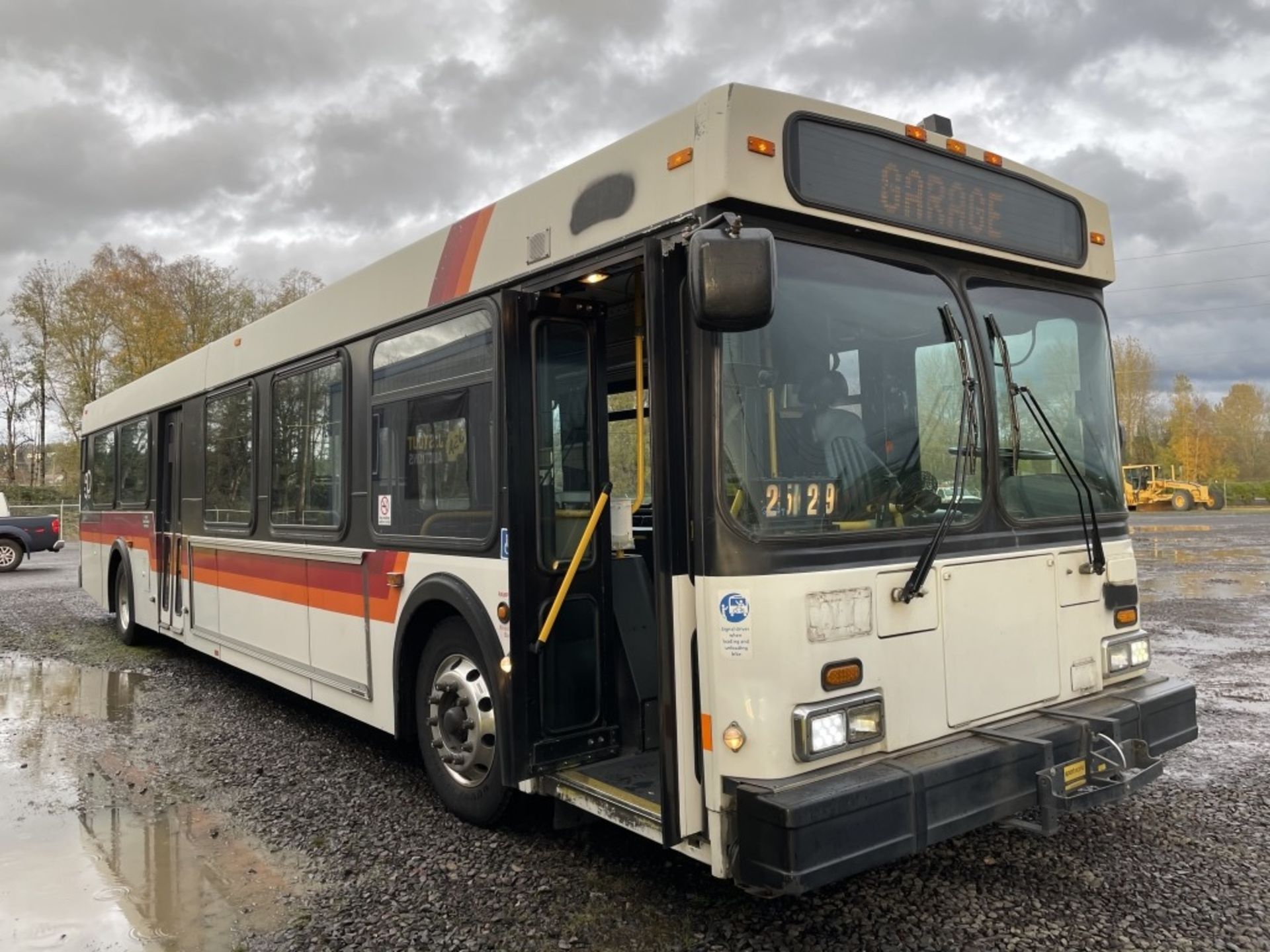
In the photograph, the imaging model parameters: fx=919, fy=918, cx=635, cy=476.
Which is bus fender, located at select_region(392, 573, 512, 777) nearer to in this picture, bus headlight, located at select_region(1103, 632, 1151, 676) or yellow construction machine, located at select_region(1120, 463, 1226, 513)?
bus headlight, located at select_region(1103, 632, 1151, 676)

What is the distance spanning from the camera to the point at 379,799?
4754 millimetres

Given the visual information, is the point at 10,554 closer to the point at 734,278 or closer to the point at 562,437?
the point at 562,437

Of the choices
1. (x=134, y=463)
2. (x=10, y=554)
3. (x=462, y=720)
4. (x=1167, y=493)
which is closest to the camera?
(x=462, y=720)

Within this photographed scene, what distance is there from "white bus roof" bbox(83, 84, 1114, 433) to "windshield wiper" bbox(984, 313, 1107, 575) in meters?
0.43

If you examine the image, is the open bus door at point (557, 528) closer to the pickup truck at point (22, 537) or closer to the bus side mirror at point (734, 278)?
the bus side mirror at point (734, 278)

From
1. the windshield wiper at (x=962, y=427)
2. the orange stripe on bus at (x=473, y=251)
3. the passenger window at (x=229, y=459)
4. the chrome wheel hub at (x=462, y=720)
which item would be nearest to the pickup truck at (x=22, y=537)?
the passenger window at (x=229, y=459)

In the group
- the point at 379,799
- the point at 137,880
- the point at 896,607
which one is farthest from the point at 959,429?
the point at 137,880

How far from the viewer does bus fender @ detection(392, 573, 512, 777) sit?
12.5 feet

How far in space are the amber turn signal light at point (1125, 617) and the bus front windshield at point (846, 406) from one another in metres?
1.00

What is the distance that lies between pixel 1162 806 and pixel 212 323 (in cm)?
3517

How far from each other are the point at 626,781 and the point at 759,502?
1.37 metres

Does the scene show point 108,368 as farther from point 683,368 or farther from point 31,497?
point 683,368

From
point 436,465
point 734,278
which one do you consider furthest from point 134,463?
point 734,278

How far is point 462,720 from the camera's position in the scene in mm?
4230
